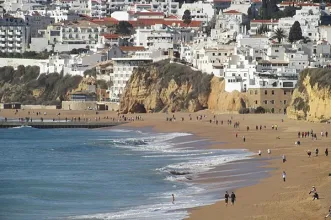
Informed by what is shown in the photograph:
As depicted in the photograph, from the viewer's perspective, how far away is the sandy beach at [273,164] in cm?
3409

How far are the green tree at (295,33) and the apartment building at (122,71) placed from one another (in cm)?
1434

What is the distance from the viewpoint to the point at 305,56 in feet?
289

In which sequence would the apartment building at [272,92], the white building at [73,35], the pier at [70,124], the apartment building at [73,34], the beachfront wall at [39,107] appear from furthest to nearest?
the apartment building at [73,34]
the white building at [73,35]
the beachfront wall at [39,107]
the pier at [70,124]
the apartment building at [272,92]

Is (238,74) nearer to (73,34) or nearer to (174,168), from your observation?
(174,168)

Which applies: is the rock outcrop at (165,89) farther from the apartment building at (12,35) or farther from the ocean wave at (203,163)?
the apartment building at (12,35)

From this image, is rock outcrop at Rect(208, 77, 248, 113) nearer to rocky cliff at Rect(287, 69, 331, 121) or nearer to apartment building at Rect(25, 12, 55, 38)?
rocky cliff at Rect(287, 69, 331, 121)

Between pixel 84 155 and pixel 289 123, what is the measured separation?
17031mm

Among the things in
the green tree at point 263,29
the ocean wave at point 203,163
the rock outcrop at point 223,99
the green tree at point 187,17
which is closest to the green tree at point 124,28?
the green tree at point 187,17

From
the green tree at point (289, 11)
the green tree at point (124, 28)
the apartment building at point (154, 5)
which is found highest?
the apartment building at point (154, 5)

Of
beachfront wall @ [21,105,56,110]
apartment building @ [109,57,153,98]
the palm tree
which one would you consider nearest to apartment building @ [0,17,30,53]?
beachfront wall @ [21,105,56,110]

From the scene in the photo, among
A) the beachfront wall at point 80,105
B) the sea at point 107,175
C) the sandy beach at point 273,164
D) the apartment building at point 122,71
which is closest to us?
the sandy beach at point 273,164

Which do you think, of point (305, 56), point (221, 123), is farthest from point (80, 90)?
point (221, 123)

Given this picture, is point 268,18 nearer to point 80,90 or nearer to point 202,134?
point 80,90

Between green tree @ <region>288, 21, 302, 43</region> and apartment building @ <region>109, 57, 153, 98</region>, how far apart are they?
14338 mm
